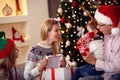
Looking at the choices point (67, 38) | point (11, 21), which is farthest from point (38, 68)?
point (11, 21)

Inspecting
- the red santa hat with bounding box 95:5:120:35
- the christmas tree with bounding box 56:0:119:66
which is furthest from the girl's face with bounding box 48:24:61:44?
the christmas tree with bounding box 56:0:119:66

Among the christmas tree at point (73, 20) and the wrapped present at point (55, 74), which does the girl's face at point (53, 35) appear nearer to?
the wrapped present at point (55, 74)

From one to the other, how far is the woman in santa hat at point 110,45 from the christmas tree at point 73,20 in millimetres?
1135

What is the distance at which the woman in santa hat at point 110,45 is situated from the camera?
96.6 inches

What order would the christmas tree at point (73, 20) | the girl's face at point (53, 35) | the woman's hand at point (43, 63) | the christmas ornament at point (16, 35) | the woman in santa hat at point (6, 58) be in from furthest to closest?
1. the christmas ornament at point (16, 35)
2. the christmas tree at point (73, 20)
3. the girl's face at point (53, 35)
4. the woman's hand at point (43, 63)
5. the woman in santa hat at point (6, 58)

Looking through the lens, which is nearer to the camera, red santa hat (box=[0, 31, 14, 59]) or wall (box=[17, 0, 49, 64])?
red santa hat (box=[0, 31, 14, 59])

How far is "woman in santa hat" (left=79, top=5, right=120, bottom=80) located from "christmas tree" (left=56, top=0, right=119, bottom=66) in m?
1.13

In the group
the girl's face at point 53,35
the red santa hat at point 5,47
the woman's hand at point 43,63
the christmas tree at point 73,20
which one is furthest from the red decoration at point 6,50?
the christmas tree at point 73,20

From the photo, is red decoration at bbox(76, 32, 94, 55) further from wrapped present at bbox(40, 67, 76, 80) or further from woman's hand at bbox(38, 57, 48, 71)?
woman's hand at bbox(38, 57, 48, 71)

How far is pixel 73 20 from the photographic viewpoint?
380 cm

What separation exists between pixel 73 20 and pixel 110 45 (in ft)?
4.44

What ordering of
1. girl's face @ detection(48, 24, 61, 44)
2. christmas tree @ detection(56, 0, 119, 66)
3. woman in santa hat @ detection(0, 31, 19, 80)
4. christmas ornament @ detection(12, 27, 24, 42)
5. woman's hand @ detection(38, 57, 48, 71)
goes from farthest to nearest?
christmas ornament @ detection(12, 27, 24, 42)
christmas tree @ detection(56, 0, 119, 66)
girl's face @ detection(48, 24, 61, 44)
woman's hand @ detection(38, 57, 48, 71)
woman in santa hat @ detection(0, 31, 19, 80)

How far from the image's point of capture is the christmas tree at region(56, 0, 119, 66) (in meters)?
3.79

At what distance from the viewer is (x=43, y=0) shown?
14.5ft
